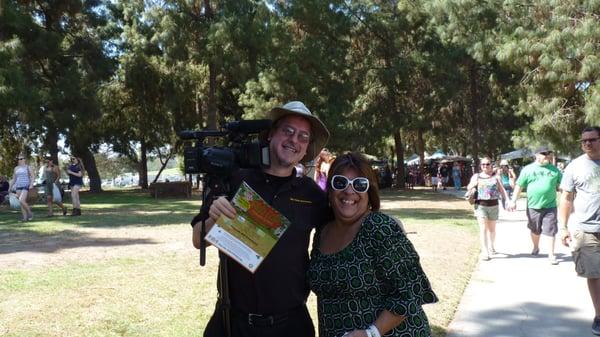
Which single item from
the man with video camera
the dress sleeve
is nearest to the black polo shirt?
the man with video camera

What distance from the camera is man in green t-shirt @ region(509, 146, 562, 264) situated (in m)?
7.73

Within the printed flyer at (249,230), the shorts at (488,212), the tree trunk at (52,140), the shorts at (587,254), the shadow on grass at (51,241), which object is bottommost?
the shadow on grass at (51,241)

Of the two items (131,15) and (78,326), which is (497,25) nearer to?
(131,15)

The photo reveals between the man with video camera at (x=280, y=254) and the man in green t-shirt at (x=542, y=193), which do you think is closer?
the man with video camera at (x=280, y=254)

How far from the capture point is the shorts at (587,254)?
457 cm

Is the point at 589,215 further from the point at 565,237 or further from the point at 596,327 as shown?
the point at 596,327

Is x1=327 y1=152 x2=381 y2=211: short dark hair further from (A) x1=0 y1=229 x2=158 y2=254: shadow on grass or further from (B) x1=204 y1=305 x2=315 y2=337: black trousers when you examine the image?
(A) x1=0 y1=229 x2=158 y2=254: shadow on grass

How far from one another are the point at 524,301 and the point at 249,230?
4.43 meters

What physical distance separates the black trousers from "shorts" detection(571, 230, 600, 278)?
128 inches

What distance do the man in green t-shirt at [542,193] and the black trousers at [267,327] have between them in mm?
6266

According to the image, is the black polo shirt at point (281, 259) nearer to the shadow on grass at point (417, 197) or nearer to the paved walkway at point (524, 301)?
the paved walkway at point (524, 301)

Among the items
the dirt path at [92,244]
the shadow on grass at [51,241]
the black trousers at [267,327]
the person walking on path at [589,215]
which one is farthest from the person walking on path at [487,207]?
the black trousers at [267,327]

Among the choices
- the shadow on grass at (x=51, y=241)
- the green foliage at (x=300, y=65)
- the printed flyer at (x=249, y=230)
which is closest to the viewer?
the printed flyer at (x=249, y=230)

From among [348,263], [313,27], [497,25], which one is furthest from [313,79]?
[348,263]
